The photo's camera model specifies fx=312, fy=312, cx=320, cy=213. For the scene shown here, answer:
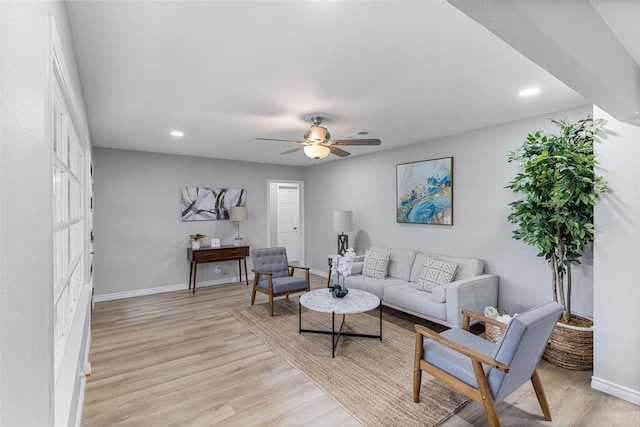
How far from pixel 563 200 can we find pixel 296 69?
2.35m

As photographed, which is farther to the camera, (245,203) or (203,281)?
(245,203)

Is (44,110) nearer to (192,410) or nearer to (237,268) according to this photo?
(192,410)

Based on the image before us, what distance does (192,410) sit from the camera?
225 centimetres

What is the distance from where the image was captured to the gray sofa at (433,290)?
3.36 m

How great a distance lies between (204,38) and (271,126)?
178 cm

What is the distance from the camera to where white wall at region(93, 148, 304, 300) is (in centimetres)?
489

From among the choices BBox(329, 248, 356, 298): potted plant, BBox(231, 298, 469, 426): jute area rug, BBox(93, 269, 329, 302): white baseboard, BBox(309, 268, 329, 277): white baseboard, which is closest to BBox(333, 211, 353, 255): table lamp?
BBox(309, 268, 329, 277): white baseboard

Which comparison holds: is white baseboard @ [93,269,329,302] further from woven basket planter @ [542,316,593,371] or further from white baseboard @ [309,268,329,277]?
woven basket planter @ [542,316,593,371]

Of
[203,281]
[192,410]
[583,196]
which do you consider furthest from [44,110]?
[203,281]

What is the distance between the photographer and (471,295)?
11.1 feet

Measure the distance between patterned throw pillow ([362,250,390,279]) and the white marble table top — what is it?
99 centimetres

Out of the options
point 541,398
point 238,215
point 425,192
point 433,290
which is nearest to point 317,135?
point 425,192

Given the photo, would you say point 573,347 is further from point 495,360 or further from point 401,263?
point 401,263

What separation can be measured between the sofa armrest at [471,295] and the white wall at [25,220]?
3296mm
